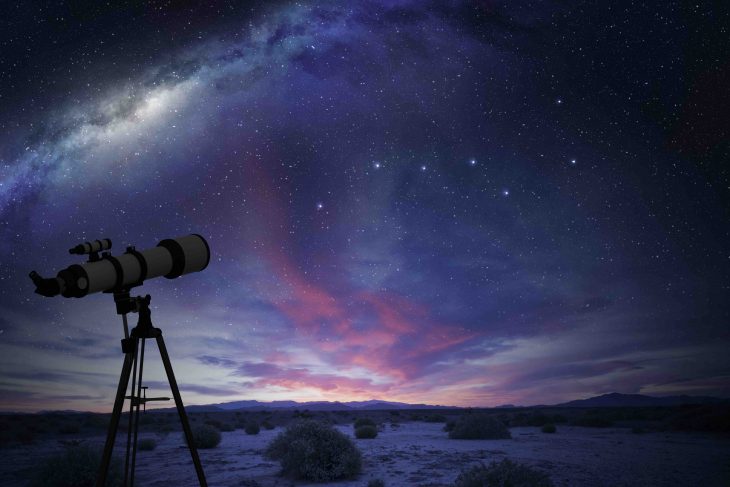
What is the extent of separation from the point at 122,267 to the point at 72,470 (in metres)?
8.97

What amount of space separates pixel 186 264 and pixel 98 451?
9.27m

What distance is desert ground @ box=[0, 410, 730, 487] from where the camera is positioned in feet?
36.2

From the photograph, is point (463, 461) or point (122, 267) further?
point (463, 461)

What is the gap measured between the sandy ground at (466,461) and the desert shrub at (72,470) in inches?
50.3

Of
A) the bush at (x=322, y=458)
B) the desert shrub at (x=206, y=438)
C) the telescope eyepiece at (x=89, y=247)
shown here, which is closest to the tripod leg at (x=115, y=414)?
the telescope eyepiece at (x=89, y=247)

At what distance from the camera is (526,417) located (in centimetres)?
3250

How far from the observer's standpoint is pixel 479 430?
21.4 m

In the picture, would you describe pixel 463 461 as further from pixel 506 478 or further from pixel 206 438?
pixel 206 438

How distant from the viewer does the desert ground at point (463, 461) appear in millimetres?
11047

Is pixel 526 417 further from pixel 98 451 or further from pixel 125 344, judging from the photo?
pixel 125 344

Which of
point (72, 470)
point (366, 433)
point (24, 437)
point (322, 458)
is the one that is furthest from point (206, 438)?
point (24, 437)

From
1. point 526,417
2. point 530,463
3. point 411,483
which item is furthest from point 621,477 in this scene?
point 526,417

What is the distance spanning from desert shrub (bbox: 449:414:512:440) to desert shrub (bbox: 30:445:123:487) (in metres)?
16.1

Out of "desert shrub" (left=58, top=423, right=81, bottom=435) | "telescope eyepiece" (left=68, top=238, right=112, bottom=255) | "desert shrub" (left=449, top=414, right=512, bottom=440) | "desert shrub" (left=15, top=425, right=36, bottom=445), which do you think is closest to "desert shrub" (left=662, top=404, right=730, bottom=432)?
"desert shrub" (left=449, top=414, right=512, bottom=440)
